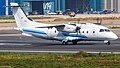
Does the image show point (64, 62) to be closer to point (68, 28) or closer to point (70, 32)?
point (68, 28)

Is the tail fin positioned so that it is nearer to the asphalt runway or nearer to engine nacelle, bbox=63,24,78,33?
the asphalt runway

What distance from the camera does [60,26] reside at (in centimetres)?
5291

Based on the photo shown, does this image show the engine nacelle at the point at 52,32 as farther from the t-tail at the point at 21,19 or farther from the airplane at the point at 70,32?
the t-tail at the point at 21,19

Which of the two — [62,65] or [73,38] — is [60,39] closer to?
[73,38]

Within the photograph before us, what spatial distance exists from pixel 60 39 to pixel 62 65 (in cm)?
2371

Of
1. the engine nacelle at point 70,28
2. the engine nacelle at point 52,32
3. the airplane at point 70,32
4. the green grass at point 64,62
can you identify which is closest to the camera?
the green grass at point 64,62

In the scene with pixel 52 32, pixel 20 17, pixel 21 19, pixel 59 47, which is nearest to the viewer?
pixel 59 47

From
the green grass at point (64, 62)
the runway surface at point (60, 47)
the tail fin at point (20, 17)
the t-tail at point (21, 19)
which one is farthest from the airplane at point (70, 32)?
the green grass at point (64, 62)

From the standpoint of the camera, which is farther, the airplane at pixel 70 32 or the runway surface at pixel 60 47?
the airplane at pixel 70 32

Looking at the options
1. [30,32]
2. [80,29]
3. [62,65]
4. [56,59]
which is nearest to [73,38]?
[80,29]

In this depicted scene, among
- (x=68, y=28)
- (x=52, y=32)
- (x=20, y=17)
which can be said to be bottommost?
(x=52, y=32)

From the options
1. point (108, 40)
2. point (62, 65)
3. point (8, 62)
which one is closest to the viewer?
point (62, 65)

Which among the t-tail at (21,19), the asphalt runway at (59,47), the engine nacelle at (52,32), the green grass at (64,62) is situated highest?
the t-tail at (21,19)

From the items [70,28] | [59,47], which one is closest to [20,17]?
[70,28]
